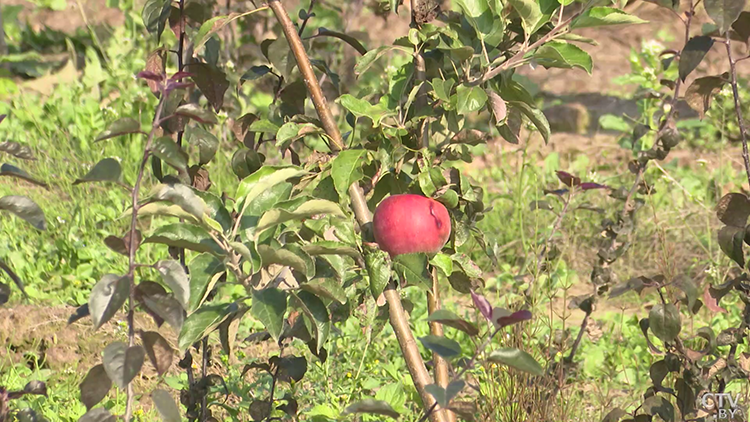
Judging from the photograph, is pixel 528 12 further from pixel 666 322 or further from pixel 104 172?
pixel 104 172

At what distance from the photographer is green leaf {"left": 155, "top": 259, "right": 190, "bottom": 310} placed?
134 cm

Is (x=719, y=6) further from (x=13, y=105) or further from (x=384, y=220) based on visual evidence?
(x=13, y=105)

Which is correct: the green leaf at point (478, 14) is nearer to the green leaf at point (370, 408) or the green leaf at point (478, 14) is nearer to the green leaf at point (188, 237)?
the green leaf at point (188, 237)

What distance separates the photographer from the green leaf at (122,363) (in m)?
1.30

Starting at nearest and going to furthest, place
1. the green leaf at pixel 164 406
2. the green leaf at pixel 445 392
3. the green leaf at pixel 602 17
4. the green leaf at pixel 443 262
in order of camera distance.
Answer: the green leaf at pixel 445 392 < the green leaf at pixel 164 406 < the green leaf at pixel 602 17 < the green leaf at pixel 443 262

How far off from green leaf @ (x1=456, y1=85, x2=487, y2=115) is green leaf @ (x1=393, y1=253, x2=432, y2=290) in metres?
0.28

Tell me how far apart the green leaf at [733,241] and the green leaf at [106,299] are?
115 cm

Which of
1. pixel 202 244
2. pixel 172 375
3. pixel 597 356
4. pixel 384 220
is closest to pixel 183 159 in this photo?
pixel 202 244

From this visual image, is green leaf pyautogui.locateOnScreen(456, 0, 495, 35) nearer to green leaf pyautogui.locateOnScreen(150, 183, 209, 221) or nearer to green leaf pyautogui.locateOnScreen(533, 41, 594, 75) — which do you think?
green leaf pyautogui.locateOnScreen(533, 41, 594, 75)

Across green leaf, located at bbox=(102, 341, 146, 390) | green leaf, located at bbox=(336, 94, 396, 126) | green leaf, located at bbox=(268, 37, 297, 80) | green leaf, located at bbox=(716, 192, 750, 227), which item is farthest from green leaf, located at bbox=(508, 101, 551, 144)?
green leaf, located at bbox=(102, 341, 146, 390)

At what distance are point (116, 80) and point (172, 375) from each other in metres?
2.52

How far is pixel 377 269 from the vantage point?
1.66m

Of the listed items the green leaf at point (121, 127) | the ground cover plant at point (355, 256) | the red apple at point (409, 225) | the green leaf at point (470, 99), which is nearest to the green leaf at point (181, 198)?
the ground cover plant at point (355, 256)

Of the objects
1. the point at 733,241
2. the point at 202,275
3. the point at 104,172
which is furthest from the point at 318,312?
the point at 733,241
